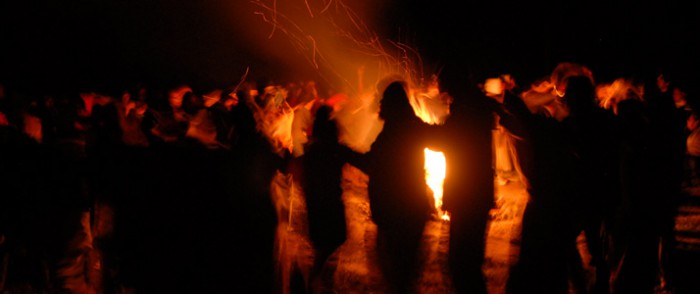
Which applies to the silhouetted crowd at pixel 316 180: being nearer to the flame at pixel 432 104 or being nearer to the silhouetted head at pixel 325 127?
the silhouetted head at pixel 325 127

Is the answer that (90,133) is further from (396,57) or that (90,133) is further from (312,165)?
(396,57)

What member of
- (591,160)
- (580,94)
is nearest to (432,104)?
(580,94)

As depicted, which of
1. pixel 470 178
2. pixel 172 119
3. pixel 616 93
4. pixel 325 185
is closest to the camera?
pixel 470 178

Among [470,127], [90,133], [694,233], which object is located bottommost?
[694,233]

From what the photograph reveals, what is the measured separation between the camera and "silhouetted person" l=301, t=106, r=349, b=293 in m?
4.38

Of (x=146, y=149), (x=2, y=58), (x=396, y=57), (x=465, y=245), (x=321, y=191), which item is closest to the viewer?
(x=465, y=245)

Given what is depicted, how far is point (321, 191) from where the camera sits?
4383 millimetres

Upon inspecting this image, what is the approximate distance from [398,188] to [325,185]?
686mm

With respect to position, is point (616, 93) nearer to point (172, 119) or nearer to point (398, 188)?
point (398, 188)

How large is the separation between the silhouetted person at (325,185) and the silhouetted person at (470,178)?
0.99 m

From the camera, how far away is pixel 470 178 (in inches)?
156

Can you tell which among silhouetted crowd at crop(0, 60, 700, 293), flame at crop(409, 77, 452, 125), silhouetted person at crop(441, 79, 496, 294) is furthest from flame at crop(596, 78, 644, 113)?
flame at crop(409, 77, 452, 125)

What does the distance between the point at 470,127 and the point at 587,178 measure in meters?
1.01

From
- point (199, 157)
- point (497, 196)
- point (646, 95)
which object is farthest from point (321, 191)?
point (646, 95)
